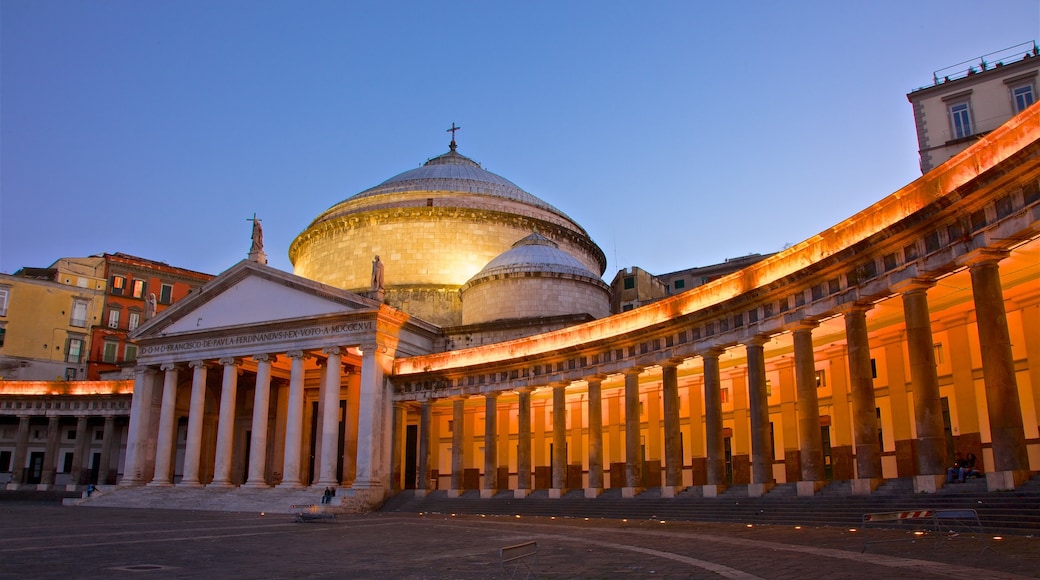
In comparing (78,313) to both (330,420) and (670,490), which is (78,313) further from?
(670,490)

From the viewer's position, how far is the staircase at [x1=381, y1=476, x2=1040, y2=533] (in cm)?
1625

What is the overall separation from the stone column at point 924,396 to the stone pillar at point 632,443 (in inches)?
503

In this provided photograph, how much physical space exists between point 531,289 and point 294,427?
15.1m

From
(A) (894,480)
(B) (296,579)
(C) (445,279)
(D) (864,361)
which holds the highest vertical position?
(C) (445,279)

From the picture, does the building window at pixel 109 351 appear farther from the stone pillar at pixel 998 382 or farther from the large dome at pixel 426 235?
the stone pillar at pixel 998 382

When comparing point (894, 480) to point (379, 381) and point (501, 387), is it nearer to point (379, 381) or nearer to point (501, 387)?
point (501, 387)

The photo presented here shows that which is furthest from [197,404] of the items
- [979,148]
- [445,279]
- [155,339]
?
[979,148]

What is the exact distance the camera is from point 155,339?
46219 millimetres

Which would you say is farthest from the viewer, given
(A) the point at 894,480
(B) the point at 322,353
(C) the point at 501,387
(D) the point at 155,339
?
(D) the point at 155,339

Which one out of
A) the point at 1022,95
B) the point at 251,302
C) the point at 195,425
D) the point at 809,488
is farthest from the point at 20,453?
the point at 1022,95

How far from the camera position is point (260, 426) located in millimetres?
42125

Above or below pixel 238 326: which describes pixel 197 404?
below

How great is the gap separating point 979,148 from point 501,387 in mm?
23969

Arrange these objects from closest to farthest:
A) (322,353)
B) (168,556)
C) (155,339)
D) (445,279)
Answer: (168,556) < (322,353) < (155,339) < (445,279)
